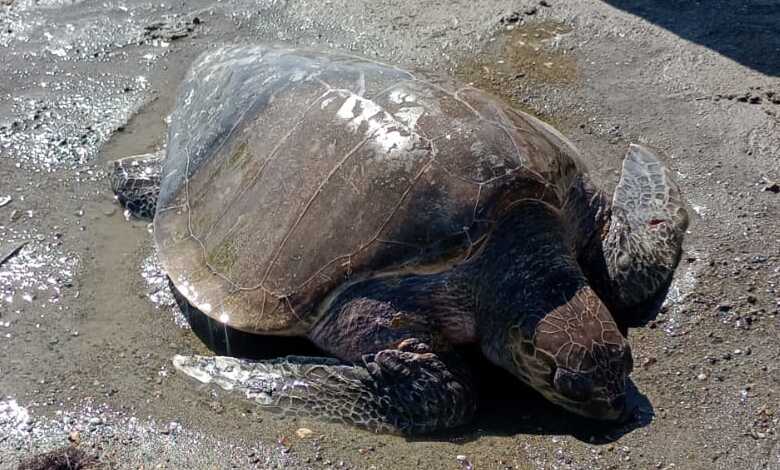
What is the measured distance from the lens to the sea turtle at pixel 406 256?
11.6ft

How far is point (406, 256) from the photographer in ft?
11.7

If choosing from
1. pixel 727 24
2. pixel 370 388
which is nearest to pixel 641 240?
pixel 370 388

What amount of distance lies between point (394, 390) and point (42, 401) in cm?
155

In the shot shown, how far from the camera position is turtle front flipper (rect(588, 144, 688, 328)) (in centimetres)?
407

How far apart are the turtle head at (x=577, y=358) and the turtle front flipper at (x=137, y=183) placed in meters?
2.37

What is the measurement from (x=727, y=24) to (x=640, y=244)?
9.13 feet

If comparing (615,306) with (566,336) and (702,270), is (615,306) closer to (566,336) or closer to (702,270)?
(702,270)

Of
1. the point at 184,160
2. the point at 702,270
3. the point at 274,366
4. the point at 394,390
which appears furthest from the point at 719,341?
the point at 184,160

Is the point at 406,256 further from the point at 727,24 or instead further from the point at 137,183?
the point at 727,24

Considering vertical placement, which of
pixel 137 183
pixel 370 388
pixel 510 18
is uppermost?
pixel 137 183

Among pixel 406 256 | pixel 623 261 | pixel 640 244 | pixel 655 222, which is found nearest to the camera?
pixel 406 256

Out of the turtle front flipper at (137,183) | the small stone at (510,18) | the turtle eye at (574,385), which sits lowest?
the turtle eye at (574,385)

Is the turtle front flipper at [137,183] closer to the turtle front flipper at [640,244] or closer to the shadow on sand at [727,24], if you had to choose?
the turtle front flipper at [640,244]

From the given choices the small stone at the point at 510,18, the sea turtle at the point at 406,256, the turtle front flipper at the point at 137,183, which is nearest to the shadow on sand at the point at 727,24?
the small stone at the point at 510,18
